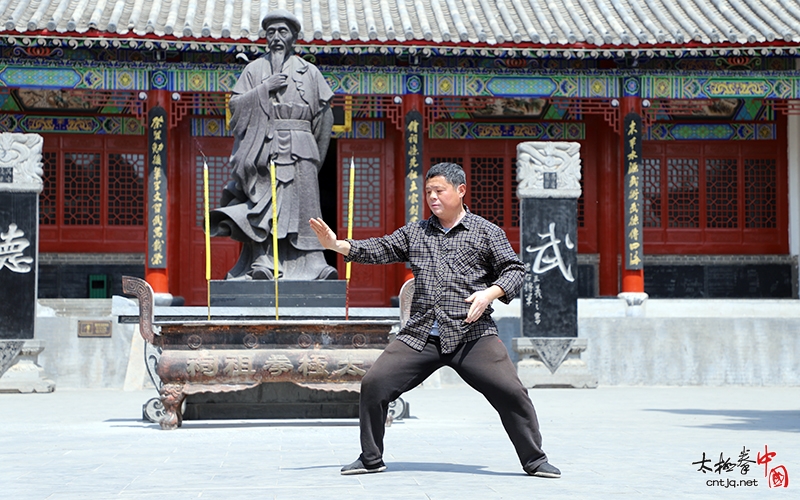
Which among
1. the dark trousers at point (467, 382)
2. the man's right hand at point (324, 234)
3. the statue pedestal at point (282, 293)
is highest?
the man's right hand at point (324, 234)

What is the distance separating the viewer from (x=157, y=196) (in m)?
16.3

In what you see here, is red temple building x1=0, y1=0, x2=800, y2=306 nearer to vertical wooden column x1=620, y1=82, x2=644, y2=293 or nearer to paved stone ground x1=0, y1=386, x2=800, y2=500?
vertical wooden column x1=620, y1=82, x2=644, y2=293

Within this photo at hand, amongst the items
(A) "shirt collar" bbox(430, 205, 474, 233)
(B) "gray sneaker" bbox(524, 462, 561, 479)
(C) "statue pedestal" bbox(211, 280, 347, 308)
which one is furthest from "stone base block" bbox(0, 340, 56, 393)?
(B) "gray sneaker" bbox(524, 462, 561, 479)

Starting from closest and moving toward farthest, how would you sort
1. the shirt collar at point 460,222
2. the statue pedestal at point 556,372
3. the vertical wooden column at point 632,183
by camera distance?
the shirt collar at point 460,222, the statue pedestal at point 556,372, the vertical wooden column at point 632,183

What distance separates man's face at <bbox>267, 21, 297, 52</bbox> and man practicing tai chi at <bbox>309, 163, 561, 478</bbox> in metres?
4.49

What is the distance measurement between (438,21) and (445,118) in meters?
2.13

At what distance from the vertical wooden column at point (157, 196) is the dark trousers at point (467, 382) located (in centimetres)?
1130

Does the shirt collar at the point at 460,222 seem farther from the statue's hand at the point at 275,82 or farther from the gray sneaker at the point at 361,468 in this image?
the statue's hand at the point at 275,82

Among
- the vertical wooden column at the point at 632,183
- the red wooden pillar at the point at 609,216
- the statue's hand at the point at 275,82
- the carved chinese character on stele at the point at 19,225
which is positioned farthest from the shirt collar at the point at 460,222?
the red wooden pillar at the point at 609,216

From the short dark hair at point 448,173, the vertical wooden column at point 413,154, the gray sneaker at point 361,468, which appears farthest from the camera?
the vertical wooden column at point 413,154

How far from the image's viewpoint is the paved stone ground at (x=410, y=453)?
4973 mm

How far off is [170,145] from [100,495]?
43.0ft

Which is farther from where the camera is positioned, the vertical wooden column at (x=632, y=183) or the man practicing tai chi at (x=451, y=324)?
the vertical wooden column at (x=632, y=183)

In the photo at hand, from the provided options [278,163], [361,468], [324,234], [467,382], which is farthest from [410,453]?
[278,163]
